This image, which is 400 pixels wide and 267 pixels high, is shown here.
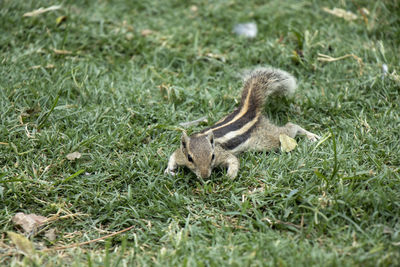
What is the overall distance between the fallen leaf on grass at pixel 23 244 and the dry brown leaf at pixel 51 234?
25 cm

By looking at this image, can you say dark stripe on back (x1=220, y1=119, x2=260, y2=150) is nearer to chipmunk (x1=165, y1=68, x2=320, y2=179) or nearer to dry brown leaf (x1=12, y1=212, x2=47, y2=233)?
chipmunk (x1=165, y1=68, x2=320, y2=179)

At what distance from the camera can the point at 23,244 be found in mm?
3576

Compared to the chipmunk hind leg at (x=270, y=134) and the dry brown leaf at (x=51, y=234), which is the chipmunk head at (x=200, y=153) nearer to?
the chipmunk hind leg at (x=270, y=134)

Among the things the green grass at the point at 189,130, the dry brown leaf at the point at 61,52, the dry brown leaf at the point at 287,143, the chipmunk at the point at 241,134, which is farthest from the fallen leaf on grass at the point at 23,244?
the dry brown leaf at the point at 61,52

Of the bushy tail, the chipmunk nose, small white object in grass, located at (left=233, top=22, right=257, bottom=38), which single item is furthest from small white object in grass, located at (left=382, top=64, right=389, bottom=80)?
the chipmunk nose

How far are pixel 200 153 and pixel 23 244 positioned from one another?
175 cm

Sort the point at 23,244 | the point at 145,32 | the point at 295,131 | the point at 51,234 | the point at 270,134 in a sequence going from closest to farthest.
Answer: the point at 23,244 < the point at 51,234 < the point at 270,134 < the point at 295,131 < the point at 145,32

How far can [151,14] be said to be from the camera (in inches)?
295

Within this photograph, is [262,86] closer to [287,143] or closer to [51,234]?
[287,143]

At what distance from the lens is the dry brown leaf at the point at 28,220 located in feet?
12.7

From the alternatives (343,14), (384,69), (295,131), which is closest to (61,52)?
(295,131)

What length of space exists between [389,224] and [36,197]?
10.2ft

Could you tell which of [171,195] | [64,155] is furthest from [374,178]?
[64,155]

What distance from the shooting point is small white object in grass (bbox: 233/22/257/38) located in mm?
6848
